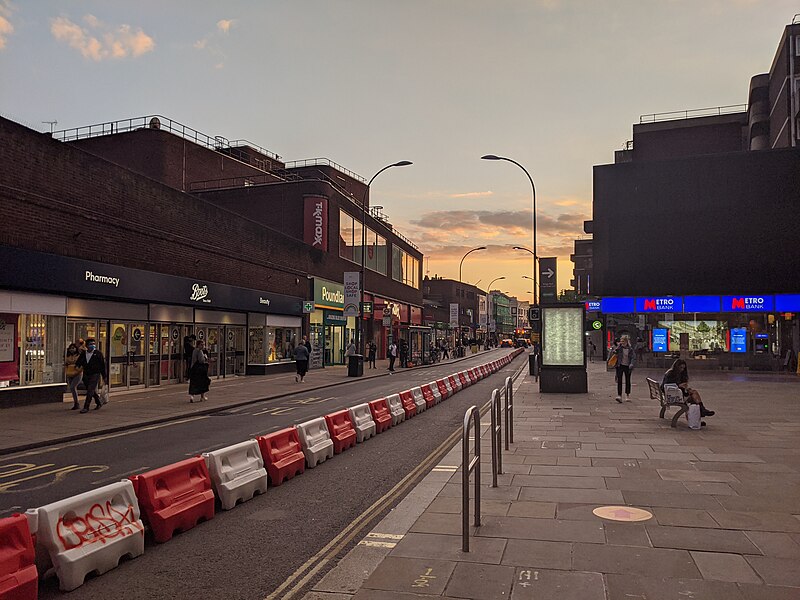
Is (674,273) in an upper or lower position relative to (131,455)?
upper

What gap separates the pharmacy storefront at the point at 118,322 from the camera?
17266 mm

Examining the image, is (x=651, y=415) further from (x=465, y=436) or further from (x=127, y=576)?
(x=127, y=576)

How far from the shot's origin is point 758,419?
1512cm

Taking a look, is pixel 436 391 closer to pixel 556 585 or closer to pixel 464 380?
pixel 464 380

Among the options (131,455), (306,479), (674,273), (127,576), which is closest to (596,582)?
(127,576)

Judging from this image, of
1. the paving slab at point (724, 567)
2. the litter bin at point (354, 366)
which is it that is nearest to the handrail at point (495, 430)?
the paving slab at point (724, 567)

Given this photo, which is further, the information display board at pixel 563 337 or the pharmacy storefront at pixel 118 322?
the information display board at pixel 563 337

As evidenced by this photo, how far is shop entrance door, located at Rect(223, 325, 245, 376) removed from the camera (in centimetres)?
2933

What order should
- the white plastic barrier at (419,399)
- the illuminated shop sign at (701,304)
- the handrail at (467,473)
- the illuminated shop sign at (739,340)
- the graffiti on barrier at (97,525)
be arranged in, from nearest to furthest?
the graffiti on barrier at (97,525), the handrail at (467,473), the white plastic barrier at (419,399), the illuminated shop sign at (701,304), the illuminated shop sign at (739,340)

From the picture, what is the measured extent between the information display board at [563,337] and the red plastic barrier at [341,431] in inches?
440

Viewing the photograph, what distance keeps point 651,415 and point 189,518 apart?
12267 mm

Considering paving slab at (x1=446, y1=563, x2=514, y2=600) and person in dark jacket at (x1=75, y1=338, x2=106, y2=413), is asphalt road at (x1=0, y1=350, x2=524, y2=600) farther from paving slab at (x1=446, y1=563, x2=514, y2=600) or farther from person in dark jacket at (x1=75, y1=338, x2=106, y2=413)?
person in dark jacket at (x1=75, y1=338, x2=106, y2=413)

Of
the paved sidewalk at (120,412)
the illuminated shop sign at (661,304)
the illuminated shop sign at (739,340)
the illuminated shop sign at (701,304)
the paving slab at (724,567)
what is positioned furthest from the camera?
the illuminated shop sign at (661,304)

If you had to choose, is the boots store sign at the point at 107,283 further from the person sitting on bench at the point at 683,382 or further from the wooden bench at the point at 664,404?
the person sitting on bench at the point at 683,382
